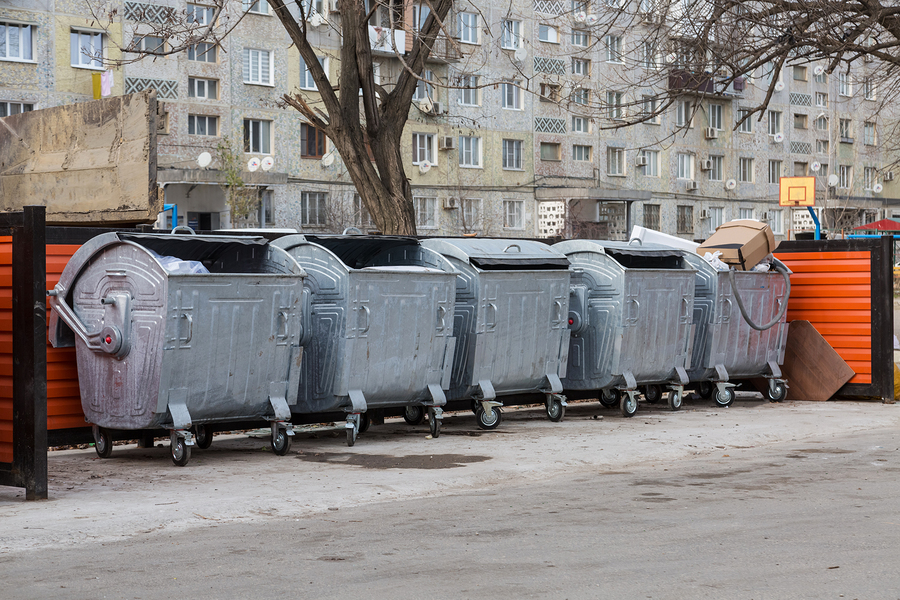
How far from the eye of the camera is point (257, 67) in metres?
39.0

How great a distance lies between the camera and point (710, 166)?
54.8m

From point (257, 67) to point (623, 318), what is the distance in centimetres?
2945

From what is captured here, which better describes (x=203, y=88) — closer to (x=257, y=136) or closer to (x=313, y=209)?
(x=257, y=136)

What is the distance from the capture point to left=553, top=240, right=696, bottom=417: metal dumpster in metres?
11.9

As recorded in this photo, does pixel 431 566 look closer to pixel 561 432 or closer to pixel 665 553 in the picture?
pixel 665 553

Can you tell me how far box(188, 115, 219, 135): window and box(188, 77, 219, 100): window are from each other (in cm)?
66

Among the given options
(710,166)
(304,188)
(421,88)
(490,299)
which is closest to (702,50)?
(490,299)

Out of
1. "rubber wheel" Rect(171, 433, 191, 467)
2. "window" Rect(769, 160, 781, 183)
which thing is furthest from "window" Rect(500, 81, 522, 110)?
"rubber wheel" Rect(171, 433, 191, 467)

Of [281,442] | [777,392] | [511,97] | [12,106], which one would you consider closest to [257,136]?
[12,106]

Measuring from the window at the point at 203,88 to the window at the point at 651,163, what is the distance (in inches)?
856

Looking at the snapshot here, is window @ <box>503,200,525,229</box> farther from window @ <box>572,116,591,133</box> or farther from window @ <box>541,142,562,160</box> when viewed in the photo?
window @ <box>572,116,591,133</box>

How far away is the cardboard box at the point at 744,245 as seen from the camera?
13461mm

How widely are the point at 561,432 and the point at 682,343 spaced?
2.40 m

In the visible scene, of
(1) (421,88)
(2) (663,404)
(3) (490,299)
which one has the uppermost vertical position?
(1) (421,88)
